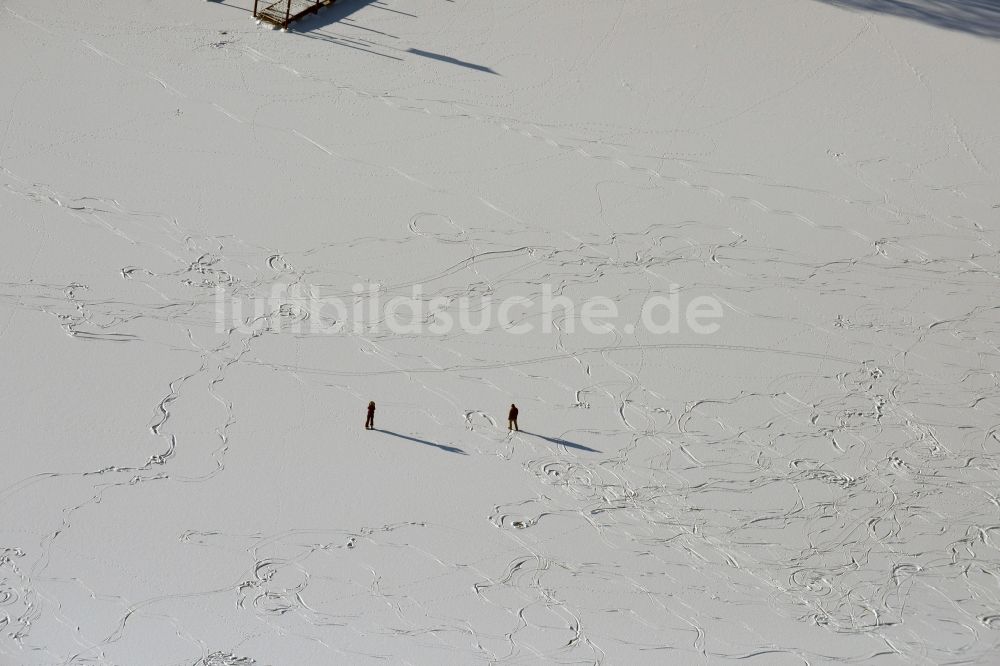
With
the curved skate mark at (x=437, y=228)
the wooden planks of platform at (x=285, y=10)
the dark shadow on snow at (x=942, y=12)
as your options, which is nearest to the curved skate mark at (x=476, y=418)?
the curved skate mark at (x=437, y=228)

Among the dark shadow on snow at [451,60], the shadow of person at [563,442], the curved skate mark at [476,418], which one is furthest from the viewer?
the dark shadow on snow at [451,60]

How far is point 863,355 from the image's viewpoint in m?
17.7

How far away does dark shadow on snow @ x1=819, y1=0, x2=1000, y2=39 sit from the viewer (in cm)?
2312

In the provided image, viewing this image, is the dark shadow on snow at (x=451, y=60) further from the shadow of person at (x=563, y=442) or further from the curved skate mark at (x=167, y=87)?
the shadow of person at (x=563, y=442)

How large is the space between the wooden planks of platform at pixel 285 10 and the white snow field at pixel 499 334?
0.21 metres

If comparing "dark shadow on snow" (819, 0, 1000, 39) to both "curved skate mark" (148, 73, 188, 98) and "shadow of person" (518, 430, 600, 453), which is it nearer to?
"shadow of person" (518, 430, 600, 453)

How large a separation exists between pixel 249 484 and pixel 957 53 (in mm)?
15576

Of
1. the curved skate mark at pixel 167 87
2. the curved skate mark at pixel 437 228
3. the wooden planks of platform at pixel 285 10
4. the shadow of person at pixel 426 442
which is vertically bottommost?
the shadow of person at pixel 426 442

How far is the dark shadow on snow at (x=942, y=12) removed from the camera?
75.9 ft

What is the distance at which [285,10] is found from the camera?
21.8 metres

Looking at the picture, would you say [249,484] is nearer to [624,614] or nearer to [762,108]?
[624,614]

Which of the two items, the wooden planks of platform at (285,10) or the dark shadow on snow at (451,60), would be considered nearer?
the dark shadow on snow at (451,60)

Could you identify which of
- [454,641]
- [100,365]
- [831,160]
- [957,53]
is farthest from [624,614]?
[957,53]

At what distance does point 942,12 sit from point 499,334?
12277 mm
